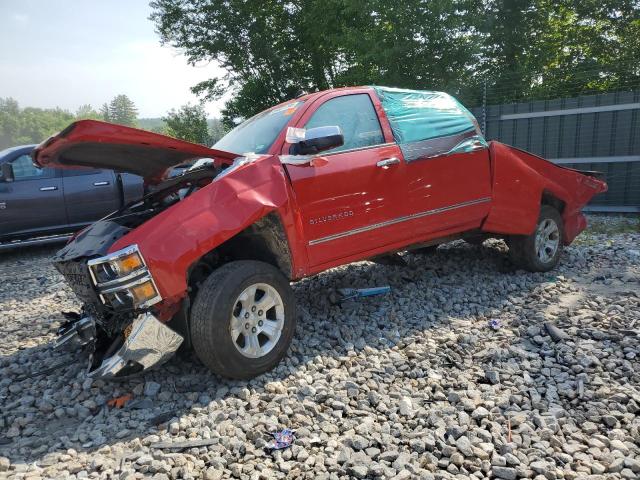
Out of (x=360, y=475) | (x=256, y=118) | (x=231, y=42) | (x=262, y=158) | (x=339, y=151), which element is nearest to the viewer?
(x=360, y=475)

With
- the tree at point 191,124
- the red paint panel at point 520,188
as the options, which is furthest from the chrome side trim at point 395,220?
the tree at point 191,124

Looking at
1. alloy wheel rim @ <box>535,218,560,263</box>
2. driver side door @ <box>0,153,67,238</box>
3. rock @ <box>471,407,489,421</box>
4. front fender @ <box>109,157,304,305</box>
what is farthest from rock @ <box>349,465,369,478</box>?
driver side door @ <box>0,153,67,238</box>

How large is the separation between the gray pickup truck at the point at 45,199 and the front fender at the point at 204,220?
205 inches

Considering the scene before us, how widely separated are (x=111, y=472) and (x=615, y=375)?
9.84ft

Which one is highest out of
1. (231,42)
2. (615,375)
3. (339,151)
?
(231,42)

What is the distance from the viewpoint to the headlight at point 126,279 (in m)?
2.81

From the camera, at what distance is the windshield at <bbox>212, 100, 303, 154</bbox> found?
376cm

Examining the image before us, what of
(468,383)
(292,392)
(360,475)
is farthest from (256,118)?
(360,475)

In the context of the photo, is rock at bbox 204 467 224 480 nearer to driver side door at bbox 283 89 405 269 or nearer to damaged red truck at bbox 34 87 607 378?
damaged red truck at bbox 34 87 607 378

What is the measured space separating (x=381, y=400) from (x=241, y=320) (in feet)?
3.34

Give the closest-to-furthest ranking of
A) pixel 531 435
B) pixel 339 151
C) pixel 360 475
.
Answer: pixel 360 475 → pixel 531 435 → pixel 339 151

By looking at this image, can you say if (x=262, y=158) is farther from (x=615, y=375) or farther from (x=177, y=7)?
(x=177, y=7)

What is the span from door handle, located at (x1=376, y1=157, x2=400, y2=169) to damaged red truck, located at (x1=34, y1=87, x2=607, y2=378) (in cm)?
2

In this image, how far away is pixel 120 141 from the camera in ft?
9.46
